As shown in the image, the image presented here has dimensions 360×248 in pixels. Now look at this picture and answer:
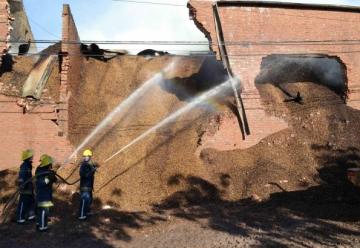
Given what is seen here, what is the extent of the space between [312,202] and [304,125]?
4676mm

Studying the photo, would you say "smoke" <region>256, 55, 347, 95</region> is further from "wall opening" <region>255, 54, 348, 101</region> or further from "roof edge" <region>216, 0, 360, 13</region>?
"roof edge" <region>216, 0, 360, 13</region>

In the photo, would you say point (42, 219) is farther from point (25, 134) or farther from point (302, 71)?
point (302, 71)

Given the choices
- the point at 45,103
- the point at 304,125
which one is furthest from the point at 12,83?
the point at 304,125

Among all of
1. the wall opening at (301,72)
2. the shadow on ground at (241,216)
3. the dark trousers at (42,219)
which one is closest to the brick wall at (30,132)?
the shadow on ground at (241,216)

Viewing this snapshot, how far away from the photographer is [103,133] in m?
16.2

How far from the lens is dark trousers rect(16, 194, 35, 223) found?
10.7 metres

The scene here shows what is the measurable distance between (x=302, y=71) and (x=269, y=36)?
471 cm

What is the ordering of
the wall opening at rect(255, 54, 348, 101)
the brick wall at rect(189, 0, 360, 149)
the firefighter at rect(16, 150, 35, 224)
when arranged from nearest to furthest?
1. the firefighter at rect(16, 150, 35, 224)
2. the brick wall at rect(189, 0, 360, 149)
3. the wall opening at rect(255, 54, 348, 101)

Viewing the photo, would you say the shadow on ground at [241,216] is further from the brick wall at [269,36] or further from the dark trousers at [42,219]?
the brick wall at [269,36]

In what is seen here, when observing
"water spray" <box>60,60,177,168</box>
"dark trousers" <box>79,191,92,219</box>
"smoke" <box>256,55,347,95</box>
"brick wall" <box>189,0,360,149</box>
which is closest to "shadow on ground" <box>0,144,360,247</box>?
"dark trousers" <box>79,191,92,219</box>

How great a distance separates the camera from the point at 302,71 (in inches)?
801

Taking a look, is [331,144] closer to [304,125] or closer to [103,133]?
[304,125]

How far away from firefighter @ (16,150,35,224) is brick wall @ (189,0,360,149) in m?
5.75

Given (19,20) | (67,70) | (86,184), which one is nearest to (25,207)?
(86,184)
